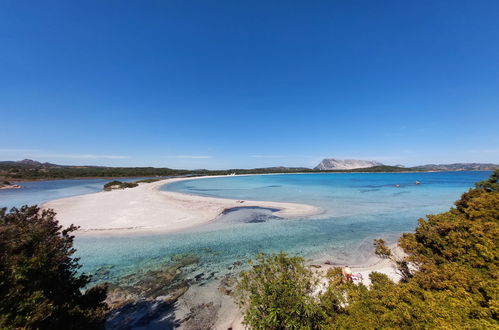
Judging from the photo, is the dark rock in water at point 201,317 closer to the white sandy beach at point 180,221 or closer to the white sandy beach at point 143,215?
the white sandy beach at point 180,221

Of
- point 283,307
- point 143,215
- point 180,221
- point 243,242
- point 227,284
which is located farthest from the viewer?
point 143,215

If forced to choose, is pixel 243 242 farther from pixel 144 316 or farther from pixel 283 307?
pixel 283 307

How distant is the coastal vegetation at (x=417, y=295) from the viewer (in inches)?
139

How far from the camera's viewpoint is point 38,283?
4.55m

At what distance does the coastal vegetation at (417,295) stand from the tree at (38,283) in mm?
4870

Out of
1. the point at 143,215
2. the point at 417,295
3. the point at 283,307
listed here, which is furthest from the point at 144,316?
the point at 143,215

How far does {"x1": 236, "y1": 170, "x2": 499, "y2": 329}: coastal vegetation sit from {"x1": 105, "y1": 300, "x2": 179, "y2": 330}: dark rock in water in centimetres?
487

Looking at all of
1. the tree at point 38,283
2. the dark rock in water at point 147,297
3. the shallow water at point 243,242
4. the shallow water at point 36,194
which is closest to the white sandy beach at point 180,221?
the dark rock in water at point 147,297

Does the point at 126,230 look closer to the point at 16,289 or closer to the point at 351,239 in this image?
the point at 16,289

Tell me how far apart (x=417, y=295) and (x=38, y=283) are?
934cm

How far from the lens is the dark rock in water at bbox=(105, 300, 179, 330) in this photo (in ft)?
25.0

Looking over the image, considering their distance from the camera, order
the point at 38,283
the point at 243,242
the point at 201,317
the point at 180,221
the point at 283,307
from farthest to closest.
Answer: the point at 180,221
the point at 243,242
the point at 201,317
the point at 283,307
the point at 38,283

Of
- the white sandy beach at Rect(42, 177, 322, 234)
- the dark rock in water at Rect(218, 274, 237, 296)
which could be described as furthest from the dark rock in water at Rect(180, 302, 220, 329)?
the white sandy beach at Rect(42, 177, 322, 234)

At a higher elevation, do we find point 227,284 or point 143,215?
point 143,215
